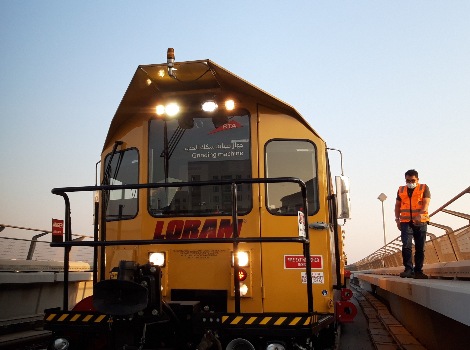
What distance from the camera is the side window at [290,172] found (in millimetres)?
5488

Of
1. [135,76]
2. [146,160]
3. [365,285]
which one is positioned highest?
[135,76]

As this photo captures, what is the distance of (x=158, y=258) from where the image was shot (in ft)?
17.7

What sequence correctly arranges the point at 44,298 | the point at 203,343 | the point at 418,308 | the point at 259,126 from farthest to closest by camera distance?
the point at 44,298, the point at 418,308, the point at 259,126, the point at 203,343

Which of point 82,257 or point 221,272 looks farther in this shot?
point 82,257

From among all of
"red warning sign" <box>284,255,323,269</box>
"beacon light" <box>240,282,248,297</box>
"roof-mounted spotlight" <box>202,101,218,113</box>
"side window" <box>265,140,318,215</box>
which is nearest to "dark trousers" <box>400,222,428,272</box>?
"side window" <box>265,140,318,215</box>

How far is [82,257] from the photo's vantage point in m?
12.3

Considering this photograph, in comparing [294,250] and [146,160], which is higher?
[146,160]

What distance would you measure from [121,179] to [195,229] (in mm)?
1261

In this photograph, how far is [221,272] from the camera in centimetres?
527

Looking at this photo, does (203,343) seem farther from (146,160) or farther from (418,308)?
(418,308)

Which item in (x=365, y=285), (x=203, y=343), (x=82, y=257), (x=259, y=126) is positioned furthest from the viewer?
(x=365, y=285)

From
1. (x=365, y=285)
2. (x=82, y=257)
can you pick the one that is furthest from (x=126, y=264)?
(x=365, y=285)

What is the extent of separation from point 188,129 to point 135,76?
85cm

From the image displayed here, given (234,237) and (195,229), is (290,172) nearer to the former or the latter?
(195,229)
